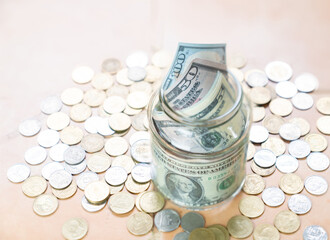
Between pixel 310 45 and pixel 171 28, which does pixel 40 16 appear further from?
pixel 310 45

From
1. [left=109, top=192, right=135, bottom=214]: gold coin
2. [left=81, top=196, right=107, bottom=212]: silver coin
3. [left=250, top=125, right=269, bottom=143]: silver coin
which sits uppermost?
[left=250, top=125, right=269, bottom=143]: silver coin

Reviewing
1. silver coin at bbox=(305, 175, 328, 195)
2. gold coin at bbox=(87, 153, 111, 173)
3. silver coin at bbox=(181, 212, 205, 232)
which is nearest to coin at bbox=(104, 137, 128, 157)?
gold coin at bbox=(87, 153, 111, 173)

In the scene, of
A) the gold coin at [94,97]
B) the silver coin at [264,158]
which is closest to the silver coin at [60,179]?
the gold coin at [94,97]

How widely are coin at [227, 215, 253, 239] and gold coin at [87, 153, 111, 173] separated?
161 millimetres

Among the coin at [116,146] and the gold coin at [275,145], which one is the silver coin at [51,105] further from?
the gold coin at [275,145]

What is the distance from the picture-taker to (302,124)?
79 centimetres

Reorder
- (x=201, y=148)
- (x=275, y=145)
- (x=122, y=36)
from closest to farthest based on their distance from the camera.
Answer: (x=201, y=148) → (x=275, y=145) → (x=122, y=36)

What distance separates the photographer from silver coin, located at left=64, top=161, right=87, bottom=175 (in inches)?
30.0

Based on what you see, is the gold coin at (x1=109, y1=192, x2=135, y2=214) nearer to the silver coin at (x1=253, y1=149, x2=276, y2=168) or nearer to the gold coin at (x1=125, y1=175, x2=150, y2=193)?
the gold coin at (x1=125, y1=175, x2=150, y2=193)

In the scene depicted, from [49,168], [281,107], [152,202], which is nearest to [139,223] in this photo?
[152,202]

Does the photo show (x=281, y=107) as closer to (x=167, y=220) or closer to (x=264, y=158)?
(x=264, y=158)

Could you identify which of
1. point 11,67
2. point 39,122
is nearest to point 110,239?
point 39,122

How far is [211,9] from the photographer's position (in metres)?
0.93

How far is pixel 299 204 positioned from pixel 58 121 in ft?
1.02
